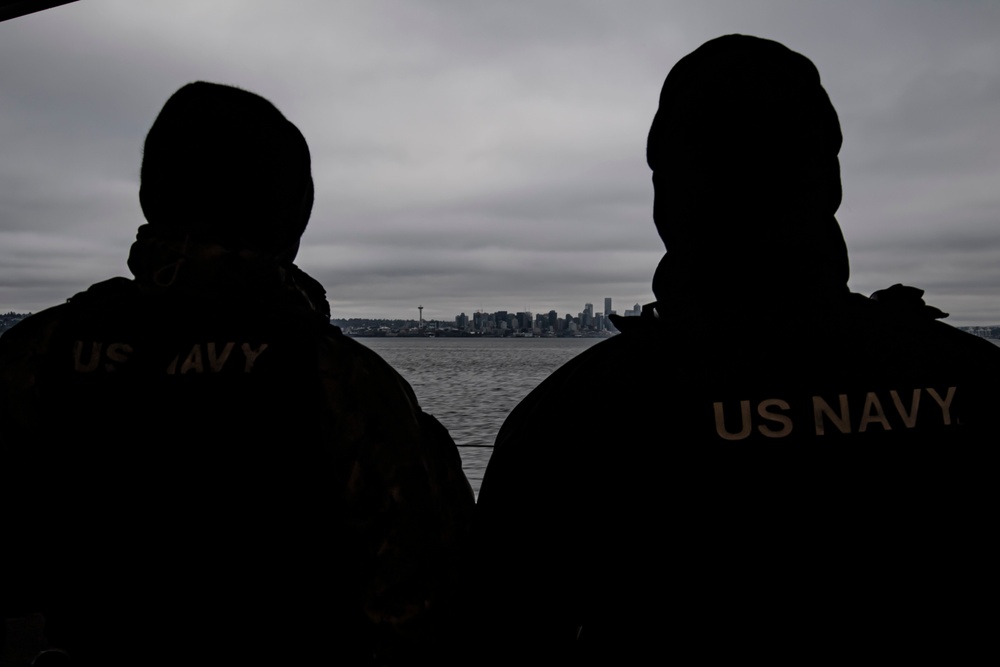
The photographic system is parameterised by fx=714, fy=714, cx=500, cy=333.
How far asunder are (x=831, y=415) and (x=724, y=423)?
162mm

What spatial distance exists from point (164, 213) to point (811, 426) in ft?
4.59

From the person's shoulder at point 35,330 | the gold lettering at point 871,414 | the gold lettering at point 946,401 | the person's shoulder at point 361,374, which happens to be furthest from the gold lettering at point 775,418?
the person's shoulder at point 35,330

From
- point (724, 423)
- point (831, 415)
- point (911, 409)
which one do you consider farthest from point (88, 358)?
point (911, 409)

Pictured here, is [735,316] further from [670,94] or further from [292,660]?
[292,660]

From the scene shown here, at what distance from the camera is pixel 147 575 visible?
56.5 inches

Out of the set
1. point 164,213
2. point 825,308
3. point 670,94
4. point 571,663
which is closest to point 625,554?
point 571,663

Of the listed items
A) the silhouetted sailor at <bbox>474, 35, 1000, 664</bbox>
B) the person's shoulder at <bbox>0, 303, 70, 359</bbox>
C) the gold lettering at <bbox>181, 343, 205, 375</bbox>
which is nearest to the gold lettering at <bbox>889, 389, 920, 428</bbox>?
the silhouetted sailor at <bbox>474, 35, 1000, 664</bbox>

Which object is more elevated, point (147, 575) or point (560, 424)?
point (560, 424)

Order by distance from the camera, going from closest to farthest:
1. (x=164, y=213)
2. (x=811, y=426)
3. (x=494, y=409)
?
(x=811, y=426) → (x=164, y=213) → (x=494, y=409)

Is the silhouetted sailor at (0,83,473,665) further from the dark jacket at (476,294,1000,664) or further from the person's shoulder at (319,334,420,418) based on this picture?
the dark jacket at (476,294,1000,664)

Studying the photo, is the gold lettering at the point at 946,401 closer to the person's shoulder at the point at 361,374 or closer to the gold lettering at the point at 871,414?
the gold lettering at the point at 871,414

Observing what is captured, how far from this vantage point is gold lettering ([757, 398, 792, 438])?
1092mm

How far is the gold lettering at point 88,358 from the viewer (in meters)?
1.50

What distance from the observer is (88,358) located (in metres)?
1.51
